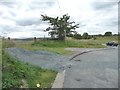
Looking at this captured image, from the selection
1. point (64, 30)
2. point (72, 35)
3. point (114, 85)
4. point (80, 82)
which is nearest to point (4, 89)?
point (80, 82)

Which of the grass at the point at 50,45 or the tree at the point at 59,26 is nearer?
the grass at the point at 50,45

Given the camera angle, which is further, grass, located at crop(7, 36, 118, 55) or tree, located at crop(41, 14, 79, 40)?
tree, located at crop(41, 14, 79, 40)

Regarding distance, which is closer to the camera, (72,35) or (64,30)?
(64,30)

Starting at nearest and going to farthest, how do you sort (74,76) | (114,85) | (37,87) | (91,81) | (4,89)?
(4,89)
(37,87)
(114,85)
(91,81)
(74,76)

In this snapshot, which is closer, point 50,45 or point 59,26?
point 50,45

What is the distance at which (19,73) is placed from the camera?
9.34 m

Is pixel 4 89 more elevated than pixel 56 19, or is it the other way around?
pixel 56 19

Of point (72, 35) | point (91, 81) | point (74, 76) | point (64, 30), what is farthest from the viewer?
point (72, 35)

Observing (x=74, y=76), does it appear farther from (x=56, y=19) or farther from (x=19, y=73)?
(x=56, y=19)

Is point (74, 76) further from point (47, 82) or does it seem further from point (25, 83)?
point (25, 83)

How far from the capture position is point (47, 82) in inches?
365

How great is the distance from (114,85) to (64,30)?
3983 centimetres

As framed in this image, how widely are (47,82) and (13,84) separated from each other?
156 cm

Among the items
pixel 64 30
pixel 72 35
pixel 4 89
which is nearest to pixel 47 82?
pixel 4 89
